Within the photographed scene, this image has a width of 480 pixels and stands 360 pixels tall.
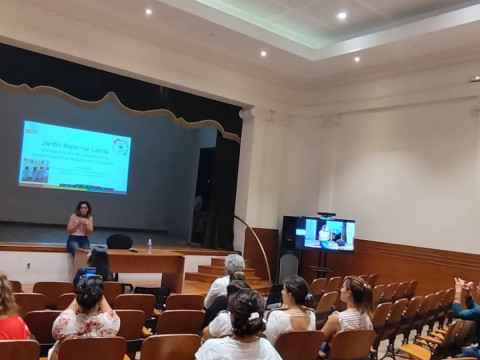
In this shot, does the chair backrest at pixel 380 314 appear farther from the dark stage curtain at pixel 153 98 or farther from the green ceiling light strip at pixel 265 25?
the dark stage curtain at pixel 153 98

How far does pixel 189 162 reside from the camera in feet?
42.7

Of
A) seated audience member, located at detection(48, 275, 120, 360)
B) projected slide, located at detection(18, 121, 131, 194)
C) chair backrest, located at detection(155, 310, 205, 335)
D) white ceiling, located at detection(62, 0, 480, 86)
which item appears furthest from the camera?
→ projected slide, located at detection(18, 121, 131, 194)

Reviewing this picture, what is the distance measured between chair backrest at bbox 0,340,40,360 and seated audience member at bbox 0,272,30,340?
0.21 metres

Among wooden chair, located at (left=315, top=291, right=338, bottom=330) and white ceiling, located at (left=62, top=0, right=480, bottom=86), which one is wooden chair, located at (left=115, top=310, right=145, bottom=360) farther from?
white ceiling, located at (left=62, top=0, right=480, bottom=86)

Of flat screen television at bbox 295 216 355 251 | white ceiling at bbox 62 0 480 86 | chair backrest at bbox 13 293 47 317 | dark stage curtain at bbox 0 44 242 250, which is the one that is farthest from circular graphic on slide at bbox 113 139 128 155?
chair backrest at bbox 13 293 47 317

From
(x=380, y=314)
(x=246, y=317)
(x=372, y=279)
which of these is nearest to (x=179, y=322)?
(x=246, y=317)

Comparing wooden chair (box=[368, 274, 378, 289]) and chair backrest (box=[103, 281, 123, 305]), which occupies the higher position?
chair backrest (box=[103, 281, 123, 305])

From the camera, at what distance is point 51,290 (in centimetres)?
425

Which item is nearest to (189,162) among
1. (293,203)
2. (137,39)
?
(293,203)

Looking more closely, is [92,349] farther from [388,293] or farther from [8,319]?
[388,293]

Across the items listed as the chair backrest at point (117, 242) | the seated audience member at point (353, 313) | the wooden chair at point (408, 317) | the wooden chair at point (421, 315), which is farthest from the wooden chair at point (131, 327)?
the chair backrest at point (117, 242)

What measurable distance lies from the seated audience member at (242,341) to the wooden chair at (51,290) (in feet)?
8.22

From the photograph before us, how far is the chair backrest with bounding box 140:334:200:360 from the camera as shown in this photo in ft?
8.18

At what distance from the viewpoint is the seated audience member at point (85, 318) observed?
8.52 feet
